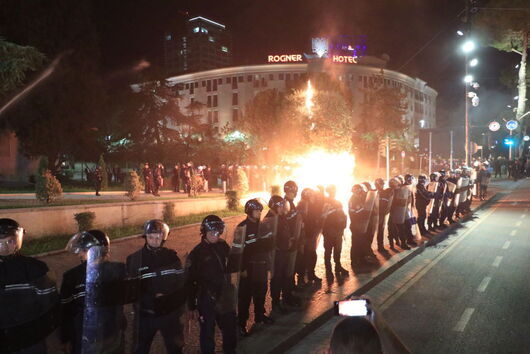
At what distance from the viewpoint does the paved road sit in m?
5.75

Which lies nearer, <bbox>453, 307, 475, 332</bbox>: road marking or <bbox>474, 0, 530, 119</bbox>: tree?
<bbox>453, 307, 475, 332</bbox>: road marking

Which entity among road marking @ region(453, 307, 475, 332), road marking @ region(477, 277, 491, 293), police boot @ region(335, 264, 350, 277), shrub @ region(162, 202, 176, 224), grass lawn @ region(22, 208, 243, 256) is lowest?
road marking @ region(477, 277, 491, 293)

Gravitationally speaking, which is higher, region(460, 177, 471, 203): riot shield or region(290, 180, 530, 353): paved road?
region(460, 177, 471, 203): riot shield

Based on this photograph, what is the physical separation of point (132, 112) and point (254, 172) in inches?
565

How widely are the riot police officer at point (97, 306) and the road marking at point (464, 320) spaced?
4494 mm

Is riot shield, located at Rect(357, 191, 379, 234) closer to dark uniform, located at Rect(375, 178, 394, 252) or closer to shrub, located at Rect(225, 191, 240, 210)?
dark uniform, located at Rect(375, 178, 394, 252)

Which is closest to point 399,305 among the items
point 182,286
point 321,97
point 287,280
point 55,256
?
point 287,280

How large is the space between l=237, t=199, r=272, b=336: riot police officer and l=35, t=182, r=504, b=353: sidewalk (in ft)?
1.30

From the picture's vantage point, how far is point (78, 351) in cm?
374

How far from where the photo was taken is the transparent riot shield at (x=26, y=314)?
3332mm

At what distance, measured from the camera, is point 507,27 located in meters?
41.9

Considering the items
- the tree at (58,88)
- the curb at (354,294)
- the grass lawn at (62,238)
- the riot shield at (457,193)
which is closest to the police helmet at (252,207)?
the curb at (354,294)

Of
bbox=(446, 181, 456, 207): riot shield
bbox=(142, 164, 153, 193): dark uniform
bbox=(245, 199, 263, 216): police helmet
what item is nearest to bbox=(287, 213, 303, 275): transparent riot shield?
bbox=(245, 199, 263, 216): police helmet

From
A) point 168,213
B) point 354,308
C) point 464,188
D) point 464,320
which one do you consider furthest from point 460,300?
point 464,188
